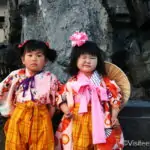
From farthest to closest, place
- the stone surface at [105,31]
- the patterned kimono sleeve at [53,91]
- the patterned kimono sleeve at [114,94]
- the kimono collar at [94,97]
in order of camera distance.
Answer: the stone surface at [105,31], the patterned kimono sleeve at [53,91], the patterned kimono sleeve at [114,94], the kimono collar at [94,97]

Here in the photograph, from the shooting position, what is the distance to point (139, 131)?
3.33 meters

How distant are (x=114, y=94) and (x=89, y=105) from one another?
20 centimetres

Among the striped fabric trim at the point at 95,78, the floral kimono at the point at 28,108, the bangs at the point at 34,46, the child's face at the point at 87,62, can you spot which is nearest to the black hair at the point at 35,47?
the bangs at the point at 34,46

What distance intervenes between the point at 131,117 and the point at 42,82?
32.3 inches

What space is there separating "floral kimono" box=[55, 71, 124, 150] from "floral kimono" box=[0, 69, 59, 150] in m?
0.12

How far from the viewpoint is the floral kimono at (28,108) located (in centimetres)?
297

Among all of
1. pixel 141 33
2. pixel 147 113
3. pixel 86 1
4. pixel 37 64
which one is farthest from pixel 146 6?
pixel 37 64

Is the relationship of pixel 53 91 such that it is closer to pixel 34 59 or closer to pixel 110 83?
pixel 34 59

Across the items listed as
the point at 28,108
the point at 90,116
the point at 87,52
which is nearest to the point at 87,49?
the point at 87,52

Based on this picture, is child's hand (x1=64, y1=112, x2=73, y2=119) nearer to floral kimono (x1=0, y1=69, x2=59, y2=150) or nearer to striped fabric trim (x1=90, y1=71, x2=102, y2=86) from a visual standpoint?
floral kimono (x1=0, y1=69, x2=59, y2=150)

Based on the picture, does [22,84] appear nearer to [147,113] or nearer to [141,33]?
[147,113]

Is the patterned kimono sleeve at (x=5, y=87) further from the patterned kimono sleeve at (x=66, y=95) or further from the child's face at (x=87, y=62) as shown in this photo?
the child's face at (x=87, y=62)

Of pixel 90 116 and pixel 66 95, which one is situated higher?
pixel 66 95

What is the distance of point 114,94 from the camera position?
2979 mm
